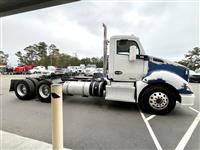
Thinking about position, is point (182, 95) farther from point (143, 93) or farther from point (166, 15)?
point (166, 15)

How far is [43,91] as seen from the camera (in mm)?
7004

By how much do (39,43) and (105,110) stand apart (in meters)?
55.9

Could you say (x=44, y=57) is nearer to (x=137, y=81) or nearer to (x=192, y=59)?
(x=192, y=59)

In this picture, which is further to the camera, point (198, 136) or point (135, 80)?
point (135, 80)

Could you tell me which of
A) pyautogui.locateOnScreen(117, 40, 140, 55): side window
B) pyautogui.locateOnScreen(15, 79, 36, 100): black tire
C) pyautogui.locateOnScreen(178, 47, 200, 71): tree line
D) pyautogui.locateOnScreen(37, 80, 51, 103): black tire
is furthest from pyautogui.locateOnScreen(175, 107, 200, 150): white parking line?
pyautogui.locateOnScreen(178, 47, 200, 71): tree line

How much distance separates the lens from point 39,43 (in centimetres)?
5631

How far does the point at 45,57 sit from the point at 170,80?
5156cm

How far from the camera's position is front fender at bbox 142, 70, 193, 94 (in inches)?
201

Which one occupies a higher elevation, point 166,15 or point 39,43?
point 39,43

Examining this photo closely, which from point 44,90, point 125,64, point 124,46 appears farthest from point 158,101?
point 44,90

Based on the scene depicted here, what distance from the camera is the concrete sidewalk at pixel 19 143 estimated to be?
2.83 m

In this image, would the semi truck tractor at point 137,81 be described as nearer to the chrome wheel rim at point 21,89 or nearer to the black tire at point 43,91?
the black tire at point 43,91

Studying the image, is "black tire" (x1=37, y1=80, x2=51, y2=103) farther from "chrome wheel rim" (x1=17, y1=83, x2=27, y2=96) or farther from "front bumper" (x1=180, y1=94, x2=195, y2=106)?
"front bumper" (x1=180, y1=94, x2=195, y2=106)

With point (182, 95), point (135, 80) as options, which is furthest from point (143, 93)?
point (182, 95)
